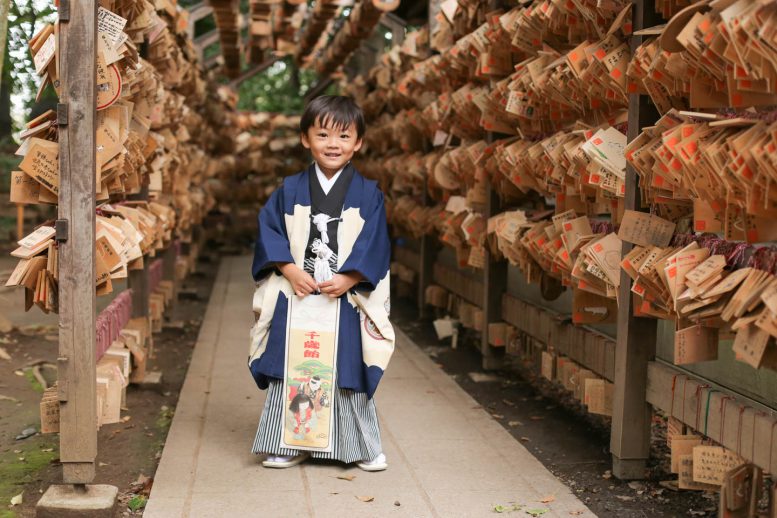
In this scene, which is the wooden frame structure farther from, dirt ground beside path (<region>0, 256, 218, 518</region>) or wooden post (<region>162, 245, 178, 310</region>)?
wooden post (<region>162, 245, 178, 310</region>)

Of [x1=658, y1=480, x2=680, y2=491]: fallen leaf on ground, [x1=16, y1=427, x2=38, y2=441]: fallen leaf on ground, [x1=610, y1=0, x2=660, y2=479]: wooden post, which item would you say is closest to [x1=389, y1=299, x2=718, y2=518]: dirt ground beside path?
[x1=658, y1=480, x2=680, y2=491]: fallen leaf on ground

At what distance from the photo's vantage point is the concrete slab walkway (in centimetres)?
333

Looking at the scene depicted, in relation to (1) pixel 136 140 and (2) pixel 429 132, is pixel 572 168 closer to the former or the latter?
(1) pixel 136 140

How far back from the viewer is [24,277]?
3.30 m

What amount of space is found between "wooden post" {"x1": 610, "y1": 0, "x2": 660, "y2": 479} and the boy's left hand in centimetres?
105

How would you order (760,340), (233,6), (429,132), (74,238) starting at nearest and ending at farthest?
1. (760,340)
2. (74,238)
3. (429,132)
4. (233,6)

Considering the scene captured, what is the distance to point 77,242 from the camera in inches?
126

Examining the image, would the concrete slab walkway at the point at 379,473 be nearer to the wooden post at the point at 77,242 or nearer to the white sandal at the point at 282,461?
the white sandal at the point at 282,461

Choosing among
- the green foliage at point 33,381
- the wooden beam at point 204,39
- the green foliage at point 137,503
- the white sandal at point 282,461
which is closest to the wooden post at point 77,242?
the green foliage at point 137,503

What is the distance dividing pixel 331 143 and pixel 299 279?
22.3 inches

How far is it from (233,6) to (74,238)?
5.42 m

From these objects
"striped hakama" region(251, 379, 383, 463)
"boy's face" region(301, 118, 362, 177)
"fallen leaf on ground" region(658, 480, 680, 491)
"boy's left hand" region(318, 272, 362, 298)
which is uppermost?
"boy's face" region(301, 118, 362, 177)

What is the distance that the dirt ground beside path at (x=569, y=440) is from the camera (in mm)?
3520

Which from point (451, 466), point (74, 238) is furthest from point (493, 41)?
point (74, 238)
